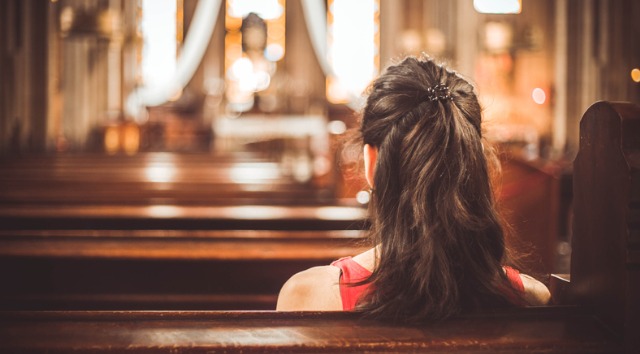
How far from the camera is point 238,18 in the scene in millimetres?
14352

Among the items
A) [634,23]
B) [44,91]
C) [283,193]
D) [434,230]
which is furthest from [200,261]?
[634,23]

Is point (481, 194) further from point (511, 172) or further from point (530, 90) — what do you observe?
point (530, 90)

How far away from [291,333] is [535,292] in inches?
21.9

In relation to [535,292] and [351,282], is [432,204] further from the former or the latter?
[535,292]

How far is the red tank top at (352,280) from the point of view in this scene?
112 cm

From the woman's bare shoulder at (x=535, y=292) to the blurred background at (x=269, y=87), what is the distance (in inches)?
10.0

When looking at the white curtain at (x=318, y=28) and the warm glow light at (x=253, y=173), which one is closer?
the warm glow light at (x=253, y=173)

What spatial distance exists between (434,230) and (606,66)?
24.3ft

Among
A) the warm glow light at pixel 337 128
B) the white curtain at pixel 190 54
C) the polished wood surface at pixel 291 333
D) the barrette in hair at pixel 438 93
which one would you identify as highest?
the white curtain at pixel 190 54

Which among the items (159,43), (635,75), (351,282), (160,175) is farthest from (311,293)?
(159,43)

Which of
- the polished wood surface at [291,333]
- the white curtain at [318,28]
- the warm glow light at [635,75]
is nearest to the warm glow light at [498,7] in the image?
the white curtain at [318,28]

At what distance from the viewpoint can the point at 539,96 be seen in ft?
40.9

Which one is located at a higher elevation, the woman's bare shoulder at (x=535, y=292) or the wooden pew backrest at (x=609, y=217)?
the wooden pew backrest at (x=609, y=217)

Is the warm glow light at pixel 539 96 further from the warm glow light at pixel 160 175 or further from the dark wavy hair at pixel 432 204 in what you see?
the dark wavy hair at pixel 432 204
